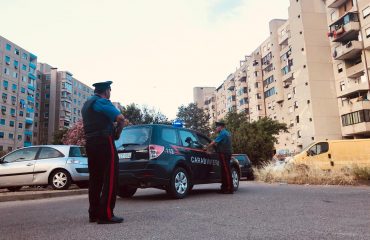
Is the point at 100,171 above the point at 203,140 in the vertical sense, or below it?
below

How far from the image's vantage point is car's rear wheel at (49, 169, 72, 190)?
1145cm

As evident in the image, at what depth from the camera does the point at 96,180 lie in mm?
4824

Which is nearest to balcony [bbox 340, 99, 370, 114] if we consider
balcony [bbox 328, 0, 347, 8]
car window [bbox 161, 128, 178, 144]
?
balcony [bbox 328, 0, 347, 8]

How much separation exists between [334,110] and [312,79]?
16.9ft

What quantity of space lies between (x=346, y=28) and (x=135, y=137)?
136 ft

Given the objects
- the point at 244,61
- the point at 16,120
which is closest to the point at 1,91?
the point at 16,120

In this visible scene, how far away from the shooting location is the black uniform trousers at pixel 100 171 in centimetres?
477

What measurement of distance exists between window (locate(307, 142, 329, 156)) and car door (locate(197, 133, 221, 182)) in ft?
35.9

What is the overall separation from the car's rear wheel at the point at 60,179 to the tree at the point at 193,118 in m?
56.7

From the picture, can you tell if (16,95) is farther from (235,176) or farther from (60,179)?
(235,176)

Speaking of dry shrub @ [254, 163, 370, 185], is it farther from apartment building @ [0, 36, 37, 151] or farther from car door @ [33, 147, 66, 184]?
apartment building @ [0, 36, 37, 151]

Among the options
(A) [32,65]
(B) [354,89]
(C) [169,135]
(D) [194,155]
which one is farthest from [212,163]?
(A) [32,65]

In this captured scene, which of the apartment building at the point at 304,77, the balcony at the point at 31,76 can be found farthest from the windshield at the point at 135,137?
the balcony at the point at 31,76

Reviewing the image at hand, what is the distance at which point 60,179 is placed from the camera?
452 inches
